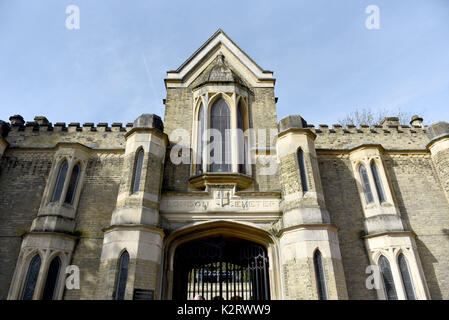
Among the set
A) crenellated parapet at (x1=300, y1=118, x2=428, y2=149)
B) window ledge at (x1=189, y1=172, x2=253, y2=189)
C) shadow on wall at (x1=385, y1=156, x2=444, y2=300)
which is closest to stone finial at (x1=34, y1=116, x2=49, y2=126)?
window ledge at (x1=189, y1=172, x2=253, y2=189)

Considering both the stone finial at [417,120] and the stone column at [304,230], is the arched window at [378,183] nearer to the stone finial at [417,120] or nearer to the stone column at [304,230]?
the stone column at [304,230]

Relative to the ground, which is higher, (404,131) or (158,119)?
(404,131)

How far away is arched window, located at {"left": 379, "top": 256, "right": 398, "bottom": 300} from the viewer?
10.7 meters

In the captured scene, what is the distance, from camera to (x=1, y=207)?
12000 mm

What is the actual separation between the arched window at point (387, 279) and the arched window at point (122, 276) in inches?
346

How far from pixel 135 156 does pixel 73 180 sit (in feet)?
10.3

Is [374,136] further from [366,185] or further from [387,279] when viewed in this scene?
[387,279]

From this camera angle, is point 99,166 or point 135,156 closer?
point 135,156

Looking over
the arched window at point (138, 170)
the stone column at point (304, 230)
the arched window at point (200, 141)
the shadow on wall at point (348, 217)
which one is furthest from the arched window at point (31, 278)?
the shadow on wall at point (348, 217)

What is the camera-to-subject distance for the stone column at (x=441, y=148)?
13.0 m

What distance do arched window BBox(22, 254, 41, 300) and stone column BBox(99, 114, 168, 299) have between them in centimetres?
262

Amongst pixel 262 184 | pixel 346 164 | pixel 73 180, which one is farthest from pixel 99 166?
pixel 346 164
